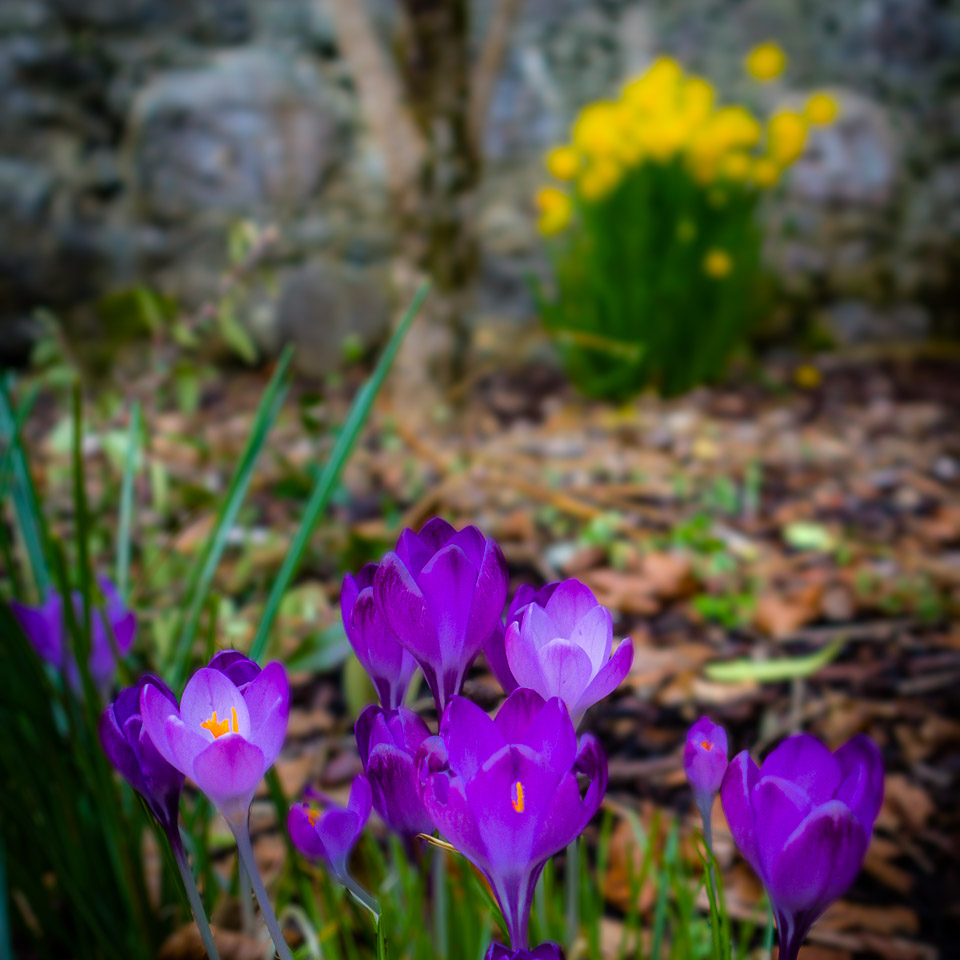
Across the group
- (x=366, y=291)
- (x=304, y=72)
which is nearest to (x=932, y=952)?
(x=366, y=291)

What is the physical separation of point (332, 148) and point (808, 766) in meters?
3.05

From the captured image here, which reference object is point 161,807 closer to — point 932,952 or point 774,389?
point 932,952

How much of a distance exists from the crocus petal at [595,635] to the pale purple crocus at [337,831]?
0.37 ft

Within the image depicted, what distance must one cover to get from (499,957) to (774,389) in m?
2.87

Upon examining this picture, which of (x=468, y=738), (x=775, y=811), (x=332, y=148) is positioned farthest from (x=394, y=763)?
(x=332, y=148)

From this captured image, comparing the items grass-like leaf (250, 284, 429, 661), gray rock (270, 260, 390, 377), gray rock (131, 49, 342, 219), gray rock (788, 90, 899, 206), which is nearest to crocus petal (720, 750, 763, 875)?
grass-like leaf (250, 284, 429, 661)

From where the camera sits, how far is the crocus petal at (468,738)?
318mm

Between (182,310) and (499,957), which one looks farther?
(182,310)

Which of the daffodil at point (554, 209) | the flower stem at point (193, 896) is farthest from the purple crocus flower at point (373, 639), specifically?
the daffodil at point (554, 209)

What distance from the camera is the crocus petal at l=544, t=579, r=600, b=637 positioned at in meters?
0.38

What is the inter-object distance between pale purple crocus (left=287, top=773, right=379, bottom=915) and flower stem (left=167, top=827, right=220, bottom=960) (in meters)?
0.05

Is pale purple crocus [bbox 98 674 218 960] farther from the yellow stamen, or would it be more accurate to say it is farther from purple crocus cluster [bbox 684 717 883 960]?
purple crocus cluster [bbox 684 717 883 960]

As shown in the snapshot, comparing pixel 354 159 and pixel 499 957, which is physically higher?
pixel 354 159

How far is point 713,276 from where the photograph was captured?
269cm
